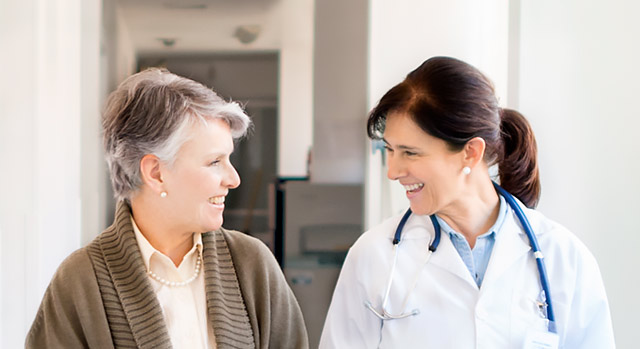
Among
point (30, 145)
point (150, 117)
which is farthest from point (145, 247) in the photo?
point (30, 145)

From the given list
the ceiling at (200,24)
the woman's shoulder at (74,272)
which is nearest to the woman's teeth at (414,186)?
the woman's shoulder at (74,272)

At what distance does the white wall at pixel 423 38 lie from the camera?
2.03 metres

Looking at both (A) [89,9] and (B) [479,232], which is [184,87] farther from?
(A) [89,9]

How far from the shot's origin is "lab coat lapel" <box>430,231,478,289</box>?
124 centimetres

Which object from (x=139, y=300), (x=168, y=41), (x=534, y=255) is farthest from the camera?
(x=168, y=41)

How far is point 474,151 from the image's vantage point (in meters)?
1.24

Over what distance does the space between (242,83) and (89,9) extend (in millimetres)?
850

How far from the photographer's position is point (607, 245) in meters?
1.86

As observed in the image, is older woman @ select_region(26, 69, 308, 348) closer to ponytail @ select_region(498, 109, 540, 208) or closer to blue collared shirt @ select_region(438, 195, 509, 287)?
blue collared shirt @ select_region(438, 195, 509, 287)

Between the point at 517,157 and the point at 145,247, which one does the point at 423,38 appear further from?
the point at 145,247

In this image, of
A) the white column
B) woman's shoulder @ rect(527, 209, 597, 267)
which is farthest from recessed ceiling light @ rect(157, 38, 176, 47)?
woman's shoulder @ rect(527, 209, 597, 267)

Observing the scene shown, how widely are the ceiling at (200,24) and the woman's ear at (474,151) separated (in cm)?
190

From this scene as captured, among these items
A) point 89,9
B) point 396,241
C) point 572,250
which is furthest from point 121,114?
point 89,9

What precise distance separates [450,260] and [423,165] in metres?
0.22
